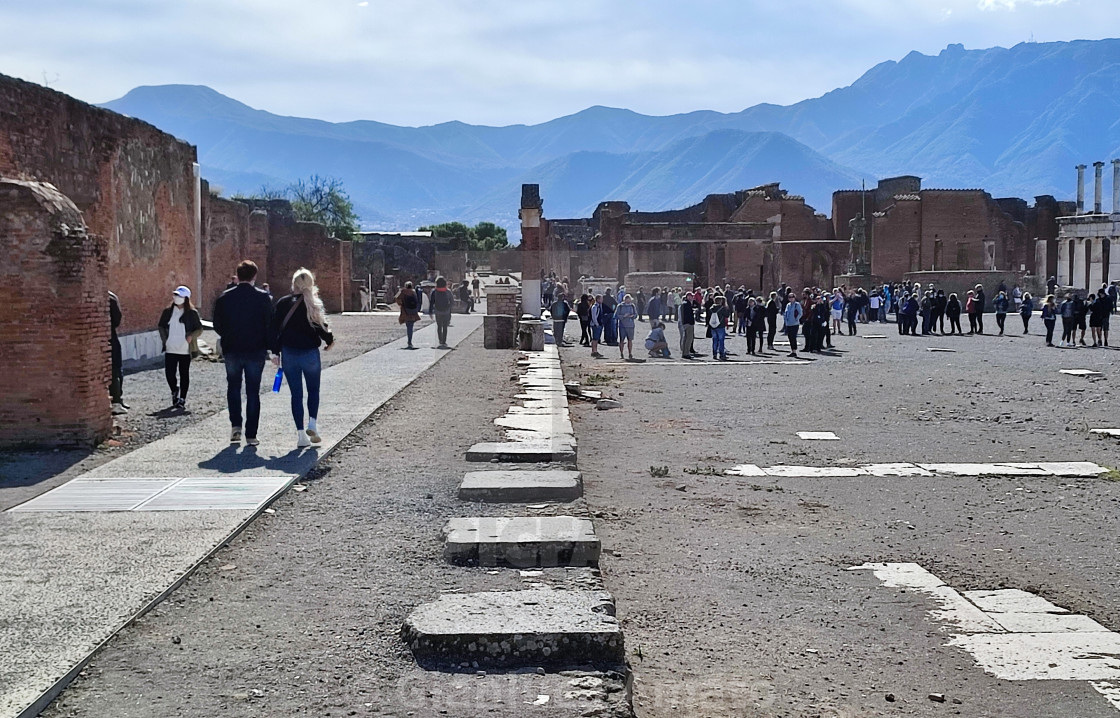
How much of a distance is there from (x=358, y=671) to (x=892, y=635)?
7.90ft

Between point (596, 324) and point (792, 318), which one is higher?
point (792, 318)

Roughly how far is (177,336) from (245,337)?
11.9 ft

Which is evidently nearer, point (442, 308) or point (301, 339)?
point (301, 339)

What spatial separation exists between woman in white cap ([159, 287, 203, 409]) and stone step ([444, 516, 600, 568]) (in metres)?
Answer: 7.60

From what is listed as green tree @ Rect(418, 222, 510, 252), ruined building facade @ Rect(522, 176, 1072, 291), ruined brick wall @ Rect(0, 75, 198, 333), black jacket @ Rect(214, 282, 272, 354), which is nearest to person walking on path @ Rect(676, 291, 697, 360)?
ruined brick wall @ Rect(0, 75, 198, 333)

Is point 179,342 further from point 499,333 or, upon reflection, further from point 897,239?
point 897,239

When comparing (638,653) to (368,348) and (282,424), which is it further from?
(368,348)

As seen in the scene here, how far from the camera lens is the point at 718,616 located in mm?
5508

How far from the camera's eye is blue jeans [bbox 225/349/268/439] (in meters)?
9.59

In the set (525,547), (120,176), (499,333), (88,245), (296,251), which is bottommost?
(525,547)

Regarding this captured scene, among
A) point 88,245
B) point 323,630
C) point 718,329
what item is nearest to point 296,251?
point 718,329

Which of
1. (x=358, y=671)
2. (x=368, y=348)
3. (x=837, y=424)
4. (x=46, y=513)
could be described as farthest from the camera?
(x=368, y=348)

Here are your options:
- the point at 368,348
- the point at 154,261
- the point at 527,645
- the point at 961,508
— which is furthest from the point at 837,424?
the point at 154,261

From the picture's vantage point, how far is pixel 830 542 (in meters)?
7.15
